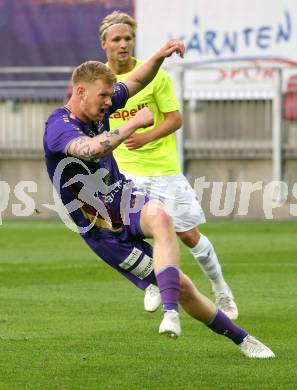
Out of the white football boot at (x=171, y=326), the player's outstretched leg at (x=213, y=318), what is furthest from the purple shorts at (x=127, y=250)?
the white football boot at (x=171, y=326)

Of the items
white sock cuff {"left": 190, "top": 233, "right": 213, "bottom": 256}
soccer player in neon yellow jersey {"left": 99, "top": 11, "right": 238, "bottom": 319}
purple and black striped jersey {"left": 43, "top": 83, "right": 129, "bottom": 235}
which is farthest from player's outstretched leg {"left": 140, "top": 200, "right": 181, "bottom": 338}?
white sock cuff {"left": 190, "top": 233, "right": 213, "bottom": 256}

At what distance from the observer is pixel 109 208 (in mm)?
8594

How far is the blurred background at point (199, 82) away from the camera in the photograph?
23500 millimetres

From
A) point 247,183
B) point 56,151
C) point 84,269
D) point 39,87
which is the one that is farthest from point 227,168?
point 56,151

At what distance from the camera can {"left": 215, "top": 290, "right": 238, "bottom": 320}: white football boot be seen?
11.0 m

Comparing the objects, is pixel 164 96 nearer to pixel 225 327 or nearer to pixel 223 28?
pixel 225 327

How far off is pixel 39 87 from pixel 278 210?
5.68 meters

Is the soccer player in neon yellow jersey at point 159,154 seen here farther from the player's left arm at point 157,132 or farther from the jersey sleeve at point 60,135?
the jersey sleeve at point 60,135

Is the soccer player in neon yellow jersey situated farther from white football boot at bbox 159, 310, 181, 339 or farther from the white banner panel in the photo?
the white banner panel

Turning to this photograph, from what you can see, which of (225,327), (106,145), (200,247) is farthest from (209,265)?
(106,145)

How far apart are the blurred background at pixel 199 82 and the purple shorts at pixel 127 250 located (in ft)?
46.8

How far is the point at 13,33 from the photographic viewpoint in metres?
26.8

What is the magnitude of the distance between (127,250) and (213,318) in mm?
702

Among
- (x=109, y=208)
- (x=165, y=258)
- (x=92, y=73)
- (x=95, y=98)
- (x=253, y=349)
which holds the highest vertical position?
(x=92, y=73)
